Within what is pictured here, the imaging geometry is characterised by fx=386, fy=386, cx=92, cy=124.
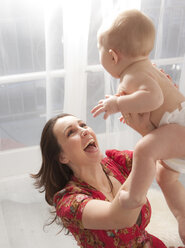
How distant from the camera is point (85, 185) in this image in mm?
1424

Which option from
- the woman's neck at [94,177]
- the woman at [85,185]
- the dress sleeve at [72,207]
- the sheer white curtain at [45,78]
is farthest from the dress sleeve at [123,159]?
the sheer white curtain at [45,78]

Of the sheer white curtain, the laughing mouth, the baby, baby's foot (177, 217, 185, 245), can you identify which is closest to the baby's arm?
the baby

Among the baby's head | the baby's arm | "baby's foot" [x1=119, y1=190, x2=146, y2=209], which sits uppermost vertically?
the baby's head

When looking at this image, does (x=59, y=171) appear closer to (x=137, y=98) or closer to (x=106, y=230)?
(x=106, y=230)

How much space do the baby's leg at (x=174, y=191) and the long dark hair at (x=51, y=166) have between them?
14.4 inches

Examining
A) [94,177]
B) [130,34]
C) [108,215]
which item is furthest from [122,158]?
[130,34]

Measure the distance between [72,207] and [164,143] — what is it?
0.41m

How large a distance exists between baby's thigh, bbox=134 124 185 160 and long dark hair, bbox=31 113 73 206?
1.51 ft

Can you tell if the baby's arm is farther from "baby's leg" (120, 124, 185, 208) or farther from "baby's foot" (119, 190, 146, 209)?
"baby's foot" (119, 190, 146, 209)

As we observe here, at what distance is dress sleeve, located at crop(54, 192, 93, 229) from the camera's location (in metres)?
1.27

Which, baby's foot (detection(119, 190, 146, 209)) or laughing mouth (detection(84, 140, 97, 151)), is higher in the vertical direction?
baby's foot (detection(119, 190, 146, 209))

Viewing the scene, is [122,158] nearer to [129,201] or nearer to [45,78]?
[129,201]

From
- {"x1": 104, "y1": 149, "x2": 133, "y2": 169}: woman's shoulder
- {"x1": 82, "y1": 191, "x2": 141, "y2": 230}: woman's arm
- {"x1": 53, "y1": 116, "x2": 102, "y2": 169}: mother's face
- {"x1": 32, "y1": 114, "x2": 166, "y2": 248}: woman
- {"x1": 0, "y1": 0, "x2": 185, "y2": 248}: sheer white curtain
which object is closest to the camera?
{"x1": 82, "y1": 191, "x2": 141, "y2": 230}: woman's arm

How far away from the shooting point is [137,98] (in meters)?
1.00
